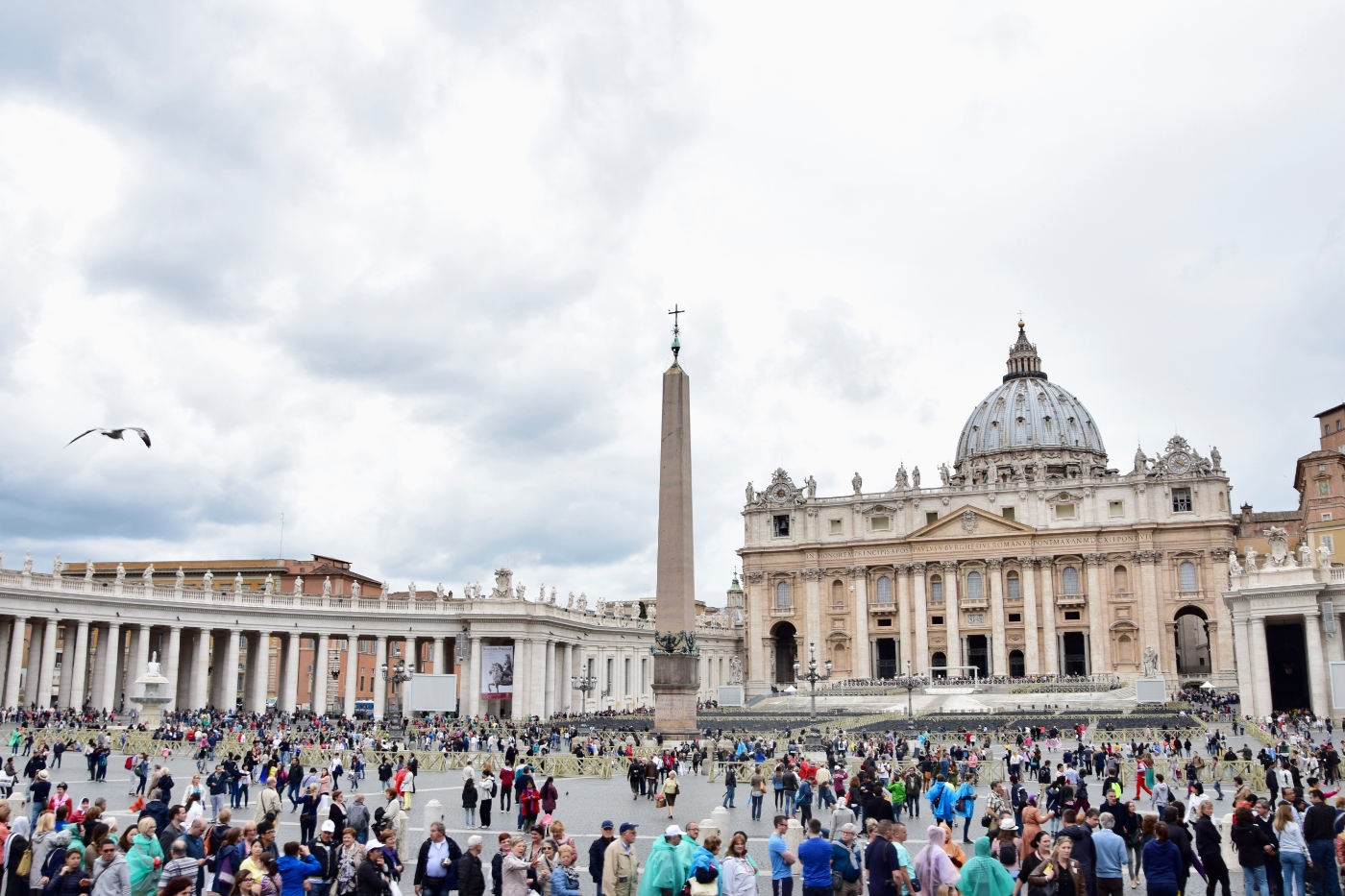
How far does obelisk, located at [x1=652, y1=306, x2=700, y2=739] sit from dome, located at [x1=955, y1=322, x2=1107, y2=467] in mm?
82818

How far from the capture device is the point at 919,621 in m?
83.6

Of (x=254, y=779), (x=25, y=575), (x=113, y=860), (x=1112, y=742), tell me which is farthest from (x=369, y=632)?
(x=113, y=860)

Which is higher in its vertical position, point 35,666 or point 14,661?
point 14,661

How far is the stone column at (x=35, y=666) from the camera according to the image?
44.8 metres

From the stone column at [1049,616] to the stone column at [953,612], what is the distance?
5.85 metres

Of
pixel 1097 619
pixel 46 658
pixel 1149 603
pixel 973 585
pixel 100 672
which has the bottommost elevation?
pixel 100 672

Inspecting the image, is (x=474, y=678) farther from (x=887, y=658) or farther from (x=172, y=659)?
(x=887, y=658)

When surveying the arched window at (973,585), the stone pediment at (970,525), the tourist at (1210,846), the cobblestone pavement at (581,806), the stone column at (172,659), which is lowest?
the cobblestone pavement at (581,806)

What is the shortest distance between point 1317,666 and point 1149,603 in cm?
3733

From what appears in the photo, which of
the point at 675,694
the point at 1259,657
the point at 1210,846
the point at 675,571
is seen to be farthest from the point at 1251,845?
the point at 1259,657

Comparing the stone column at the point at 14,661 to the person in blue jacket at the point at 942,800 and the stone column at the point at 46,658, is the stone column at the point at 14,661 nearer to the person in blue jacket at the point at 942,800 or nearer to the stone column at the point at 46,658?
the stone column at the point at 46,658

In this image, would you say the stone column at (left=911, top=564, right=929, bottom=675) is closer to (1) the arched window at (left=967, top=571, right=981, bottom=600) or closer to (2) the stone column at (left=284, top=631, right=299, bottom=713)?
(1) the arched window at (left=967, top=571, right=981, bottom=600)

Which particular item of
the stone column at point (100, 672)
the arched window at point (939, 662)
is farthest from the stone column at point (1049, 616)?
the stone column at point (100, 672)

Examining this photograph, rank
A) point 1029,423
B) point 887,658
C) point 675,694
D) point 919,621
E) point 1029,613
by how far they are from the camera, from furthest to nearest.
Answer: point 1029,423
point 887,658
point 919,621
point 1029,613
point 675,694
